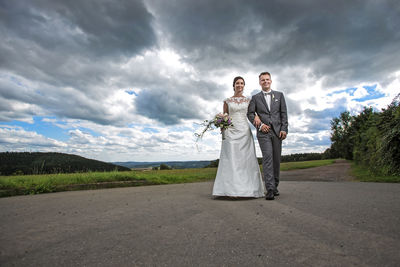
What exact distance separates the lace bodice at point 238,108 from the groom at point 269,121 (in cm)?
14

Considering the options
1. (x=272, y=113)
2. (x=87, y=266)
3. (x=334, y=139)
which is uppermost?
(x=334, y=139)

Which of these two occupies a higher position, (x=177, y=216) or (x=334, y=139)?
(x=334, y=139)

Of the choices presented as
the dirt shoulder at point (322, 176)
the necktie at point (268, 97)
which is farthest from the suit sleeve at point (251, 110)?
the dirt shoulder at point (322, 176)

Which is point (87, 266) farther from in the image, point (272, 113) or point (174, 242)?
point (272, 113)

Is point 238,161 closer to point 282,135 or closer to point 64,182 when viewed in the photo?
point 282,135

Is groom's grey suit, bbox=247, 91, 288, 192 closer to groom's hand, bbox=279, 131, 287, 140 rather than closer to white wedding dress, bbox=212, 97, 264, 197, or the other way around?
groom's hand, bbox=279, 131, 287, 140

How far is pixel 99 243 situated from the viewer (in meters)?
2.40

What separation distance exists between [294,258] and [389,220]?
71.8 inches

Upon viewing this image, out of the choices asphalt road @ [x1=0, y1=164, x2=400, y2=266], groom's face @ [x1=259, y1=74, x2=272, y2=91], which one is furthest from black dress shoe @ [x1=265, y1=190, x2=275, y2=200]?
groom's face @ [x1=259, y1=74, x2=272, y2=91]

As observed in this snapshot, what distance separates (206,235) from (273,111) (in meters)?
4.02

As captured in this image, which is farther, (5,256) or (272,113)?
(272,113)

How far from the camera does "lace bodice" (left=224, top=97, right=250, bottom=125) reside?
6059mm

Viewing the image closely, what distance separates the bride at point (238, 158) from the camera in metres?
5.49

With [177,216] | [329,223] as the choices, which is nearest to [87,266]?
[177,216]
